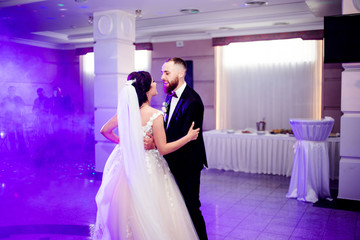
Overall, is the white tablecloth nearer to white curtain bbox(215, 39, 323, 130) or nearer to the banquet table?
the banquet table

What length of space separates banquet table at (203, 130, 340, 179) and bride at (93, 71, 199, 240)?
13.4 feet

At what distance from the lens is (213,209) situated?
171 inches

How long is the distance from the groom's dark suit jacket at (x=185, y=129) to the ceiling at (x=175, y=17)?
2.93 m

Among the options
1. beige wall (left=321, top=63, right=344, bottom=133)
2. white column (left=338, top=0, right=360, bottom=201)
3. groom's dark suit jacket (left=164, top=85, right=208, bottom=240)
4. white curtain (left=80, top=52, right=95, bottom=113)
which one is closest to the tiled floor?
white column (left=338, top=0, right=360, bottom=201)

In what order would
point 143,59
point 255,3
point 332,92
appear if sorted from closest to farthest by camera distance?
point 255,3
point 332,92
point 143,59

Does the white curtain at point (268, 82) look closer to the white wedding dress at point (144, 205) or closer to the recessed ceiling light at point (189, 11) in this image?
the recessed ceiling light at point (189, 11)

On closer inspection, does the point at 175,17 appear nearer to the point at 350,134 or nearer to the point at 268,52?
the point at 268,52

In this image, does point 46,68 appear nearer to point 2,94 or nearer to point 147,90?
point 2,94

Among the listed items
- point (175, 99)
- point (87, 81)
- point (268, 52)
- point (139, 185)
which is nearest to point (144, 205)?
point (139, 185)

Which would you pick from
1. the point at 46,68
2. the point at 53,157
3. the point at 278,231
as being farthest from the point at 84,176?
the point at 46,68

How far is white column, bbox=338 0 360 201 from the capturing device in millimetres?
4309

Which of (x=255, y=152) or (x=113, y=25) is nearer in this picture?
(x=113, y=25)

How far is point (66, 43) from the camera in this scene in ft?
33.4

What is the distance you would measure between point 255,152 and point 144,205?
4.47m
